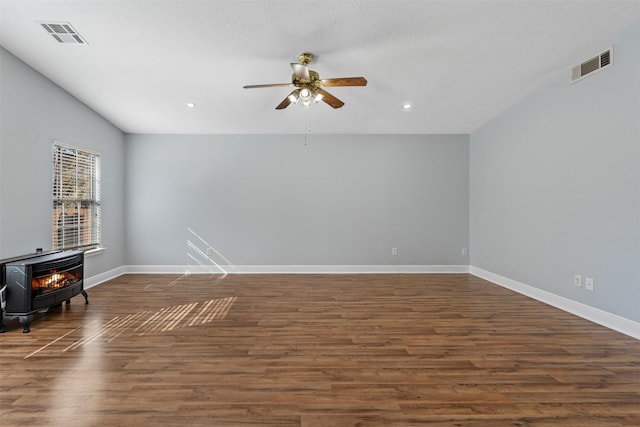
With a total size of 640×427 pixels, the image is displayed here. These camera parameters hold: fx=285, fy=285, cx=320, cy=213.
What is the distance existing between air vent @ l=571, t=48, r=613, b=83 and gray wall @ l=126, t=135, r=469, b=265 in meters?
2.36

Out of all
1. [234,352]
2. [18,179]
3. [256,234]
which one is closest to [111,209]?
[18,179]

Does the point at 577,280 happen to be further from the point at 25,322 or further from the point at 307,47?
the point at 25,322

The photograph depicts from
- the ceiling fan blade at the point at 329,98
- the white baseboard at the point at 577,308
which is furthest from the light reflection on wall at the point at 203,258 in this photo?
the white baseboard at the point at 577,308

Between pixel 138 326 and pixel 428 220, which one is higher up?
pixel 428 220

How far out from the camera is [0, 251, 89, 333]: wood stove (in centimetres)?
279

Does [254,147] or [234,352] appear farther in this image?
[254,147]

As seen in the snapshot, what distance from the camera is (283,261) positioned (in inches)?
218

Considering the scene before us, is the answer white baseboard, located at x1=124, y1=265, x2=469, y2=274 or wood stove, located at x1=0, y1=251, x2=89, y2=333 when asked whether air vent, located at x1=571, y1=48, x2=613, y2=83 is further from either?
wood stove, located at x1=0, y1=251, x2=89, y2=333

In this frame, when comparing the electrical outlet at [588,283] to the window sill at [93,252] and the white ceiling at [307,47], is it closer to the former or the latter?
the white ceiling at [307,47]

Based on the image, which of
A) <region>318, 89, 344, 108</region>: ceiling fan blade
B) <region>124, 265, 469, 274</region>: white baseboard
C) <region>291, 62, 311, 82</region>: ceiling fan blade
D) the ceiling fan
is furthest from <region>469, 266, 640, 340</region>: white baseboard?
<region>291, 62, 311, 82</region>: ceiling fan blade

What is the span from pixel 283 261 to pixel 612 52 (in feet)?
17.0

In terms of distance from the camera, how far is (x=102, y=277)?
4.70 m

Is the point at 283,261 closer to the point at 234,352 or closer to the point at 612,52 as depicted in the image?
the point at 234,352

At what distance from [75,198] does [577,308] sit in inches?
261
